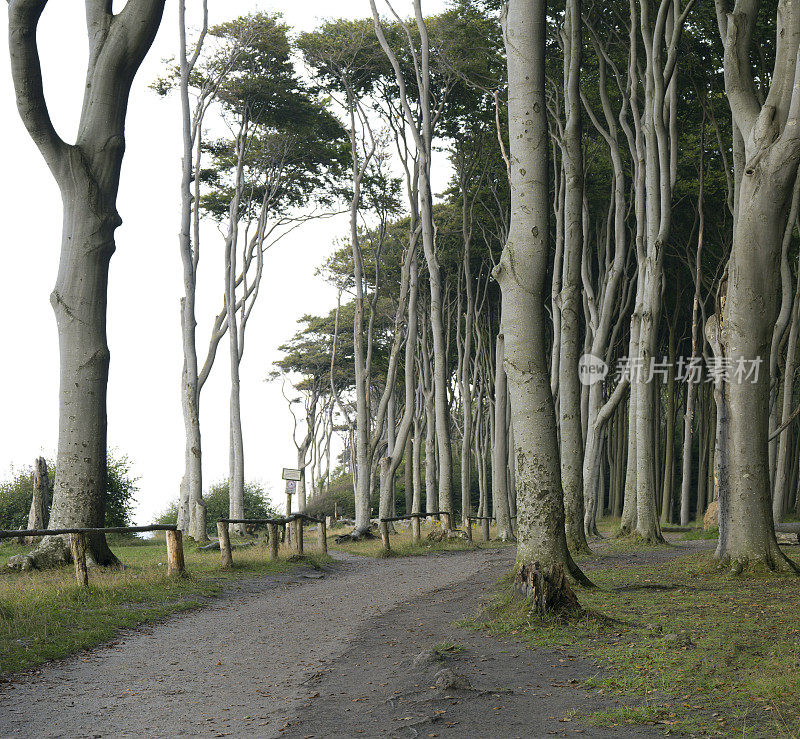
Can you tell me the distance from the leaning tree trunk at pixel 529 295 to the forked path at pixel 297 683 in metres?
1.34

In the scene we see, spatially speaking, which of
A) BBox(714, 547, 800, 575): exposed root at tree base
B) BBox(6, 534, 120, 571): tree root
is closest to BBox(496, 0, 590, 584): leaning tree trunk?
BBox(714, 547, 800, 575): exposed root at tree base

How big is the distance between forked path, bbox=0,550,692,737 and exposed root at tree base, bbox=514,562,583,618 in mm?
638

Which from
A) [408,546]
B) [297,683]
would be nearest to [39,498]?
[408,546]

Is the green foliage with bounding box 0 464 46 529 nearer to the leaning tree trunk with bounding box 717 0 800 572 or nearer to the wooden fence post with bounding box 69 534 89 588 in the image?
the wooden fence post with bounding box 69 534 89 588

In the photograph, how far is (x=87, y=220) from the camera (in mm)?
10969

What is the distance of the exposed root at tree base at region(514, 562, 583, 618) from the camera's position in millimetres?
6809

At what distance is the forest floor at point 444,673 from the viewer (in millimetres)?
4363

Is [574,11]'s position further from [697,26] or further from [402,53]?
[402,53]

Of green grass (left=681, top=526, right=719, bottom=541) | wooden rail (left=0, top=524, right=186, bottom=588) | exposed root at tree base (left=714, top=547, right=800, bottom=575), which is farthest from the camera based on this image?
green grass (left=681, top=526, right=719, bottom=541)

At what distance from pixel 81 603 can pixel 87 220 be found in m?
5.30

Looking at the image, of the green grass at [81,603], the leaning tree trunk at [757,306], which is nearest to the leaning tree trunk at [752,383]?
the leaning tree trunk at [757,306]

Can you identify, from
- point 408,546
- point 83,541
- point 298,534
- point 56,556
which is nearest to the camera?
point 83,541

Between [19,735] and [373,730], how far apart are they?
1.95 metres

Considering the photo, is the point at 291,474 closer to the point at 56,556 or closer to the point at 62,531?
the point at 56,556
